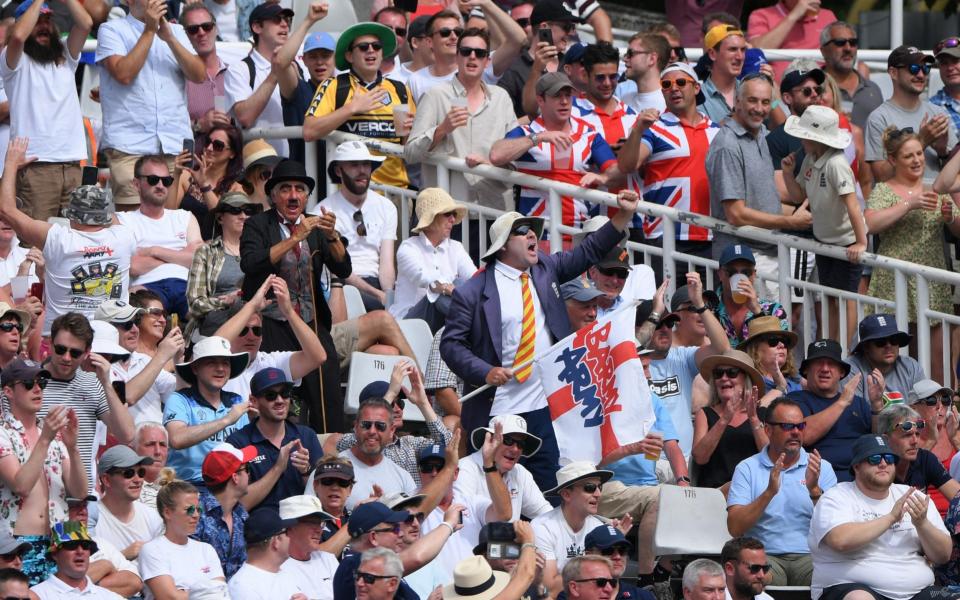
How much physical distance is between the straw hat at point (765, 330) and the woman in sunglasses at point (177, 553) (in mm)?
4353

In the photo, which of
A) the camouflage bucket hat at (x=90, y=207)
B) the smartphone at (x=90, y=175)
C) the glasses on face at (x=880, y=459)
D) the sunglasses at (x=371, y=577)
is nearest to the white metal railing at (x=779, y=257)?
the glasses on face at (x=880, y=459)

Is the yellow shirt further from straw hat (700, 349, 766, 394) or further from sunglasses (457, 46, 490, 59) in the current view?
straw hat (700, 349, 766, 394)

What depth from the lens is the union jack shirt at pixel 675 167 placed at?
16.7 metres

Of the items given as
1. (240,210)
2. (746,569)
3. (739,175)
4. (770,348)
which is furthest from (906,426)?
(240,210)

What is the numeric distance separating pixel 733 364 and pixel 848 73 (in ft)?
16.4

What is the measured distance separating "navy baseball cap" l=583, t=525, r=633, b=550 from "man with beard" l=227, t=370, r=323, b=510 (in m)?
1.73

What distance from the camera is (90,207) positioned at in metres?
15.6

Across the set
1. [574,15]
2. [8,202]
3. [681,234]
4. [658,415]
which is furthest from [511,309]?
[574,15]

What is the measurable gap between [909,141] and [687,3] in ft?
20.1

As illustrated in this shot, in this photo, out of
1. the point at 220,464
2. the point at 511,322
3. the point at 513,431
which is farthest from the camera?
the point at 511,322

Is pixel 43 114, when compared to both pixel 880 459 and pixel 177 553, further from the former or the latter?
pixel 880 459

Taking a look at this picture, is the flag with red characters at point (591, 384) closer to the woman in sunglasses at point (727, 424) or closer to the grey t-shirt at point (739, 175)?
the woman in sunglasses at point (727, 424)

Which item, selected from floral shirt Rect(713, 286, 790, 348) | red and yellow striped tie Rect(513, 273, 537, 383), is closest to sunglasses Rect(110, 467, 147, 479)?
red and yellow striped tie Rect(513, 273, 537, 383)

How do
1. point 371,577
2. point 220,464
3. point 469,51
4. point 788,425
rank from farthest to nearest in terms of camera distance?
point 469,51 → point 788,425 → point 220,464 → point 371,577
